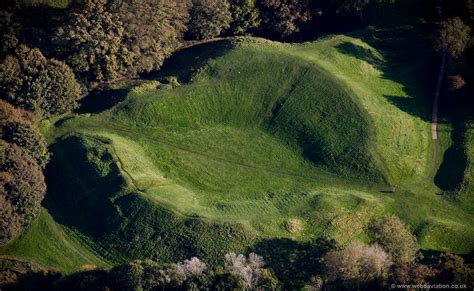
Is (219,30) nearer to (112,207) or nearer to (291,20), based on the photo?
(291,20)

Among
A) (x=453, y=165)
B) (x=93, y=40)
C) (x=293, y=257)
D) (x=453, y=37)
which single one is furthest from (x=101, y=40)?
(x=453, y=165)

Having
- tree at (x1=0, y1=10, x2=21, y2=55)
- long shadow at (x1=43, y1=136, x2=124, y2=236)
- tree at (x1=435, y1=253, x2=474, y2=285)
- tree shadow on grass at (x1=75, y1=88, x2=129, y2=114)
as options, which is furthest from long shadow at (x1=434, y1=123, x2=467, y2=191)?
tree at (x1=0, y1=10, x2=21, y2=55)

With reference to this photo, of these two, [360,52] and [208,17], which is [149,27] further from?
[360,52]

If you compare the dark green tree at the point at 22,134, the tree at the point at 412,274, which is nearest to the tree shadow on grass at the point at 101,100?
the dark green tree at the point at 22,134

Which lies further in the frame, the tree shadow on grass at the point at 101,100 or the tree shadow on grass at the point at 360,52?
the tree shadow on grass at the point at 360,52

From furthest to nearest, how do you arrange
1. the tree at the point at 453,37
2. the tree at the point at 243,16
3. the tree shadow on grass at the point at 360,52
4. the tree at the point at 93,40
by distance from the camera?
the tree at the point at 243,16
the tree shadow on grass at the point at 360,52
the tree at the point at 453,37
the tree at the point at 93,40

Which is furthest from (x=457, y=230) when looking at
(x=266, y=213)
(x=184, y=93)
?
(x=184, y=93)

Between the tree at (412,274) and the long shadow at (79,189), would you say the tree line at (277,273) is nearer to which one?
the tree at (412,274)
